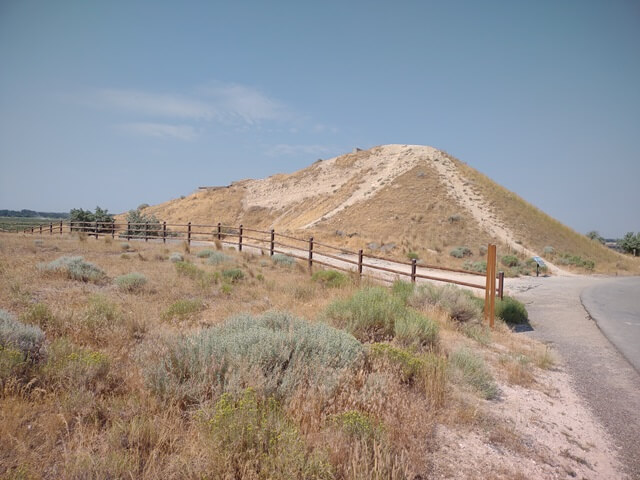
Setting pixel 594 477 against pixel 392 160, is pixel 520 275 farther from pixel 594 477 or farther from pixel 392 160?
pixel 392 160

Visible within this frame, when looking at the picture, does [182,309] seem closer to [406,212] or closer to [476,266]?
[476,266]

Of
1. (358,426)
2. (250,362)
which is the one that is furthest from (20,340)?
(358,426)

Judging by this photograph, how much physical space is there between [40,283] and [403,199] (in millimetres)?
29791

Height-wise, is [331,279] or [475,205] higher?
[475,205]

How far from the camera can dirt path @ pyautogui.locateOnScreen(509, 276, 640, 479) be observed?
368cm

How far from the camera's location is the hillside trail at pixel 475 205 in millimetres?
26344

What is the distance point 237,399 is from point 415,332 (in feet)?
9.93

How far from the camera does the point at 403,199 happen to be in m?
33.4

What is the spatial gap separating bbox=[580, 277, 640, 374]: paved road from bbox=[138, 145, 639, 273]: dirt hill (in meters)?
7.42

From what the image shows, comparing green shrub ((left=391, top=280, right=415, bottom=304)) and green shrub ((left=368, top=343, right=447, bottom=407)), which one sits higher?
green shrub ((left=391, top=280, right=415, bottom=304))

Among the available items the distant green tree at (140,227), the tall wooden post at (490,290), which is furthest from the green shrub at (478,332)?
the distant green tree at (140,227)

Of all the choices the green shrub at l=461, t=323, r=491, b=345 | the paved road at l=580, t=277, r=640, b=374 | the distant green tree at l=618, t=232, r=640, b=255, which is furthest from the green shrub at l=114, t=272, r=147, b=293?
the distant green tree at l=618, t=232, r=640, b=255

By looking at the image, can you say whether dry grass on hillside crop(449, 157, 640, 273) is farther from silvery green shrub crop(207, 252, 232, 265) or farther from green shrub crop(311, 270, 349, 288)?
silvery green shrub crop(207, 252, 232, 265)

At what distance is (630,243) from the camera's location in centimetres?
4375
